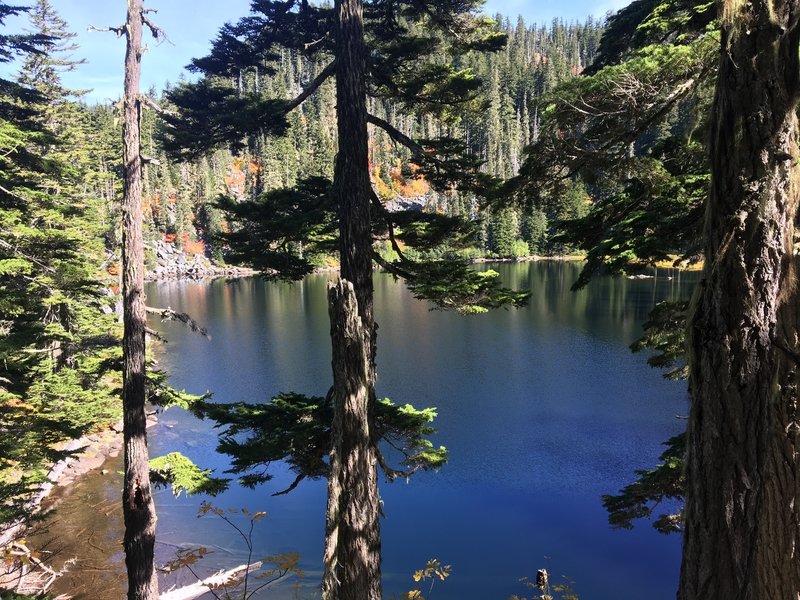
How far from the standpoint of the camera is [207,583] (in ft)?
32.1

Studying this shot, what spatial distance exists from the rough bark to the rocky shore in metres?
65.5

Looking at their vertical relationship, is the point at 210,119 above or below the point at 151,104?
below

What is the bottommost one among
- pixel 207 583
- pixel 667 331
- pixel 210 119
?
pixel 207 583

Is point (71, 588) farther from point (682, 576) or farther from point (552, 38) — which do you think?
point (552, 38)

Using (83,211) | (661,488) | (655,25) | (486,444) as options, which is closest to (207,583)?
(661,488)

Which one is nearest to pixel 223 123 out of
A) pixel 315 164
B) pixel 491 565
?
pixel 491 565

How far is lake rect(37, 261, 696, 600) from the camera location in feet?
39.9

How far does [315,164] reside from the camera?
70875mm

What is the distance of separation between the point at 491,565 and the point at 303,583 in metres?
4.59

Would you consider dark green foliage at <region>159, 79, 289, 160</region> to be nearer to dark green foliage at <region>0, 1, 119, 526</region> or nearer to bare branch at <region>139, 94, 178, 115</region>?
bare branch at <region>139, 94, 178, 115</region>

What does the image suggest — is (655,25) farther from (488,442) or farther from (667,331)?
(488,442)

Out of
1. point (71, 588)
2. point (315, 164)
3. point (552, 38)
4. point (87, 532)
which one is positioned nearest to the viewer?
point (71, 588)

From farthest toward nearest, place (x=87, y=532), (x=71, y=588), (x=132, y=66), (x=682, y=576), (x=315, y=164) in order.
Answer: (x=315, y=164)
(x=87, y=532)
(x=71, y=588)
(x=132, y=66)
(x=682, y=576)

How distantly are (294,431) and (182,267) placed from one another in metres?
71.3
